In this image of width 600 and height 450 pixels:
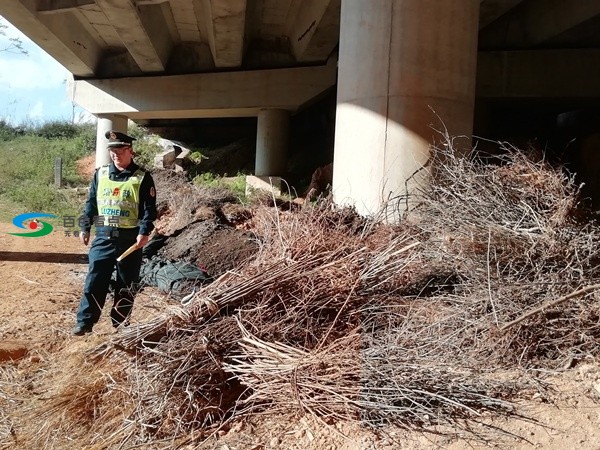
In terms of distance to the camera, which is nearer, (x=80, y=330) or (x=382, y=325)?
(x=382, y=325)

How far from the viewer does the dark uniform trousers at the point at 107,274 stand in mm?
4559

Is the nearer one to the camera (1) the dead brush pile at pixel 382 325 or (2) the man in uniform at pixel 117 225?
(1) the dead brush pile at pixel 382 325

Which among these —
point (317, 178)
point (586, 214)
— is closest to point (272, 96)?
point (317, 178)

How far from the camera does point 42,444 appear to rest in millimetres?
3117

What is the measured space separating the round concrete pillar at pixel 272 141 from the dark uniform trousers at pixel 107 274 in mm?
10062

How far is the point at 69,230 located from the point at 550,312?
31.5 ft

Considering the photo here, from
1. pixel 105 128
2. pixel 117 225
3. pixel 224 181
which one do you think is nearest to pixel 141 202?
pixel 117 225

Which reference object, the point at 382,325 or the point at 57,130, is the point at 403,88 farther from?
the point at 57,130

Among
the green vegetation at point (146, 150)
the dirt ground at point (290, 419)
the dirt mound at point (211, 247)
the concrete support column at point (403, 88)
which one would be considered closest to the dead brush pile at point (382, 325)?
the dirt ground at point (290, 419)

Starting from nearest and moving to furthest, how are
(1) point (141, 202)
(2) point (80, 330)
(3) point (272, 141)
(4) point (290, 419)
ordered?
(4) point (290, 419) < (2) point (80, 330) < (1) point (141, 202) < (3) point (272, 141)

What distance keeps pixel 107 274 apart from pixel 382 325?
244 centimetres

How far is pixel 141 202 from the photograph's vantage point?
4.81 meters

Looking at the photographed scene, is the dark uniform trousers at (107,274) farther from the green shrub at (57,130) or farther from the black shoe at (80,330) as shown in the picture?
the green shrub at (57,130)

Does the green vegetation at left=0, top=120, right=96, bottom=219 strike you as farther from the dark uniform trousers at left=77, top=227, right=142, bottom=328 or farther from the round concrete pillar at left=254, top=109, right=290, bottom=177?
the dark uniform trousers at left=77, top=227, right=142, bottom=328
